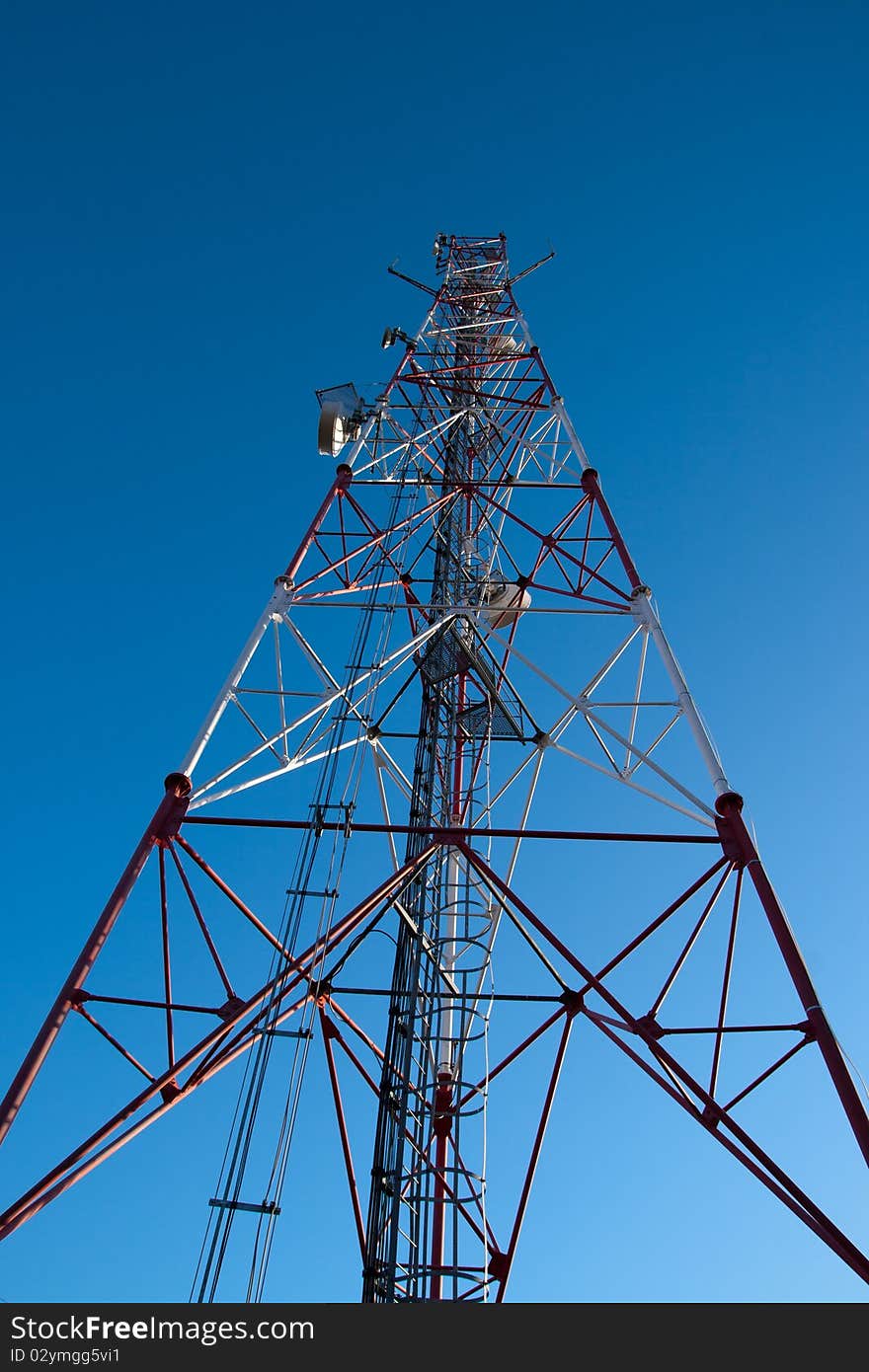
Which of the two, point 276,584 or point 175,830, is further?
point 276,584

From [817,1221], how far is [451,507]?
11014mm

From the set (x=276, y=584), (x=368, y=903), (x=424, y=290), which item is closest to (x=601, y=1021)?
(x=368, y=903)

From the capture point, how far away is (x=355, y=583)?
12.9 m

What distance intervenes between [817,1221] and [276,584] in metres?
8.83

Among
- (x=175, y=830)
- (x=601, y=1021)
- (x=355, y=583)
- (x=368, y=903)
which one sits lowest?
(x=601, y=1021)

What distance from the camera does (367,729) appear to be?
11.8m

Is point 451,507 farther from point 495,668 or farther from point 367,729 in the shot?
point 367,729

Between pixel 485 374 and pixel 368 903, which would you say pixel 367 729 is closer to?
pixel 368 903

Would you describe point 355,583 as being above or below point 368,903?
above
